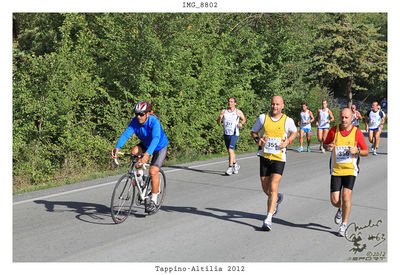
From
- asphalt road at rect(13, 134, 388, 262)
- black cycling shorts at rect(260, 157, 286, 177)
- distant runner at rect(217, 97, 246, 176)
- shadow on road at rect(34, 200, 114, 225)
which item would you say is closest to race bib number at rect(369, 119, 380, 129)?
asphalt road at rect(13, 134, 388, 262)

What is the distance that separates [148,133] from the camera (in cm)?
731

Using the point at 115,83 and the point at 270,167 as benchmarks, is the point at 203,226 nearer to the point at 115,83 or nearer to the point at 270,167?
the point at 270,167

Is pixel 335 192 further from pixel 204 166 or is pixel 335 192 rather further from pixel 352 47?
pixel 352 47

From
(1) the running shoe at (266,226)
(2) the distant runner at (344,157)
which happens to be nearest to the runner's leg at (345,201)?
(2) the distant runner at (344,157)

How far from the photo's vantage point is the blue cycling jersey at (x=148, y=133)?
705 cm

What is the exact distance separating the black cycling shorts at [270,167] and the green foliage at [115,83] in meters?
6.45

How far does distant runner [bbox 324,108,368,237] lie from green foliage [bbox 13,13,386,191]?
24.4 ft

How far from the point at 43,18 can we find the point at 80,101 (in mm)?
7297

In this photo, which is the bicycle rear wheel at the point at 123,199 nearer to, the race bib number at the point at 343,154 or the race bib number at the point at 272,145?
the race bib number at the point at 272,145

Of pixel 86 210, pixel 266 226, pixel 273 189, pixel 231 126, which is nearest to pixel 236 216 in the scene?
pixel 266 226

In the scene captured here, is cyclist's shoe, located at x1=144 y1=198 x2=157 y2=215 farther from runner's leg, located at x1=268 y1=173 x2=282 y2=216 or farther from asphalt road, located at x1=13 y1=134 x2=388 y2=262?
runner's leg, located at x1=268 y1=173 x2=282 y2=216

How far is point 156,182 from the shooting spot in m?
7.45

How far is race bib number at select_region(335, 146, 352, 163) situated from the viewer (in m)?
6.37

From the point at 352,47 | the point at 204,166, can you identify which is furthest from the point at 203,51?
the point at 352,47
